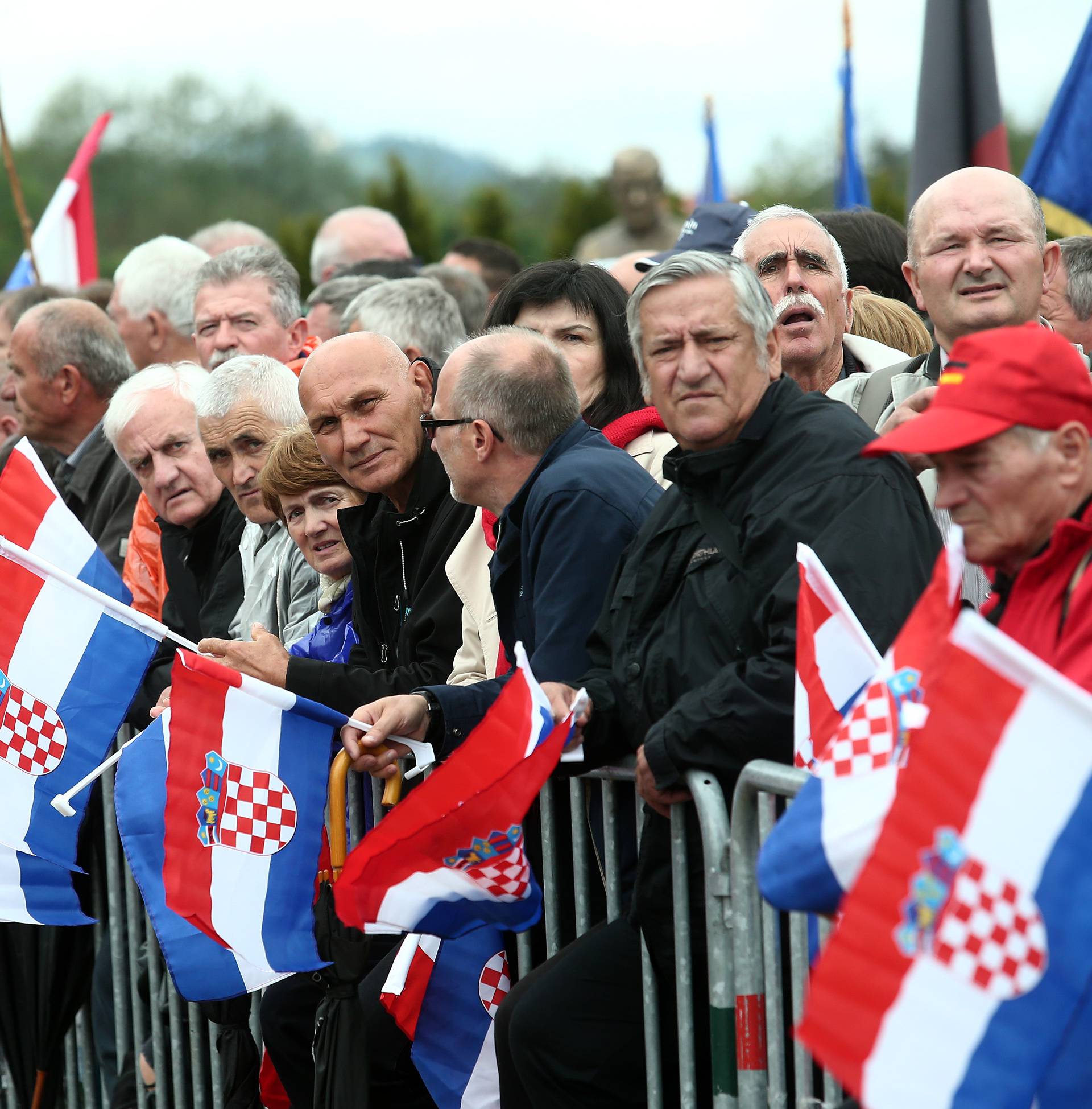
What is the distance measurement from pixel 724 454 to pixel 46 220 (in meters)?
9.54

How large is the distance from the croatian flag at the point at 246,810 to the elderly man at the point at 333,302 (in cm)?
372

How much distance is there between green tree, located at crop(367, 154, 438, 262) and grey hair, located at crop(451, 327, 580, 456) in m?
25.6

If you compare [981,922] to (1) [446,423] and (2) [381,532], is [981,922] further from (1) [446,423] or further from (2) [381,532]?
(2) [381,532]

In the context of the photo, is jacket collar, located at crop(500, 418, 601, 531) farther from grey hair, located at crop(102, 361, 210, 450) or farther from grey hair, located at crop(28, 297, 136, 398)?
grey hair, located at crop(28, 297, 136, 398)

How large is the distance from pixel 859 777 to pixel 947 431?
1.96 ft

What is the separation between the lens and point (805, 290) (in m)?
5.12

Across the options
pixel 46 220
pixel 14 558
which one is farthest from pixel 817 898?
pixel 46 220

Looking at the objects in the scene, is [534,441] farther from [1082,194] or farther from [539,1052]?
[1082,194]

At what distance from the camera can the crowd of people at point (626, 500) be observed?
11.3 feet

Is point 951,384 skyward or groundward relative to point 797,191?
skyward

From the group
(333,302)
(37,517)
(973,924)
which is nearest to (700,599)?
(973,924)

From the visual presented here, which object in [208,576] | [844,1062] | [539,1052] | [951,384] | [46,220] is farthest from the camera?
[46,220]

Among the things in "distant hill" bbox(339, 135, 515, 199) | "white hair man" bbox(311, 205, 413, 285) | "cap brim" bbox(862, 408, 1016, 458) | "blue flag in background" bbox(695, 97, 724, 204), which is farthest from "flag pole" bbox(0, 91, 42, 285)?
"distant hill" bbox(339, 135, 515, 199)

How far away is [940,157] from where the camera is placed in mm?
7836
